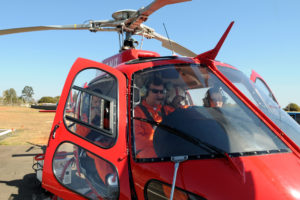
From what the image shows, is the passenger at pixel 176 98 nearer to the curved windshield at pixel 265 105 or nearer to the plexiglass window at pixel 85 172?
the curved windshield at pixel 265 105

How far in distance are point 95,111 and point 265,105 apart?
175 centimetres

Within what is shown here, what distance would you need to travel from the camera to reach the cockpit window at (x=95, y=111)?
2.21m

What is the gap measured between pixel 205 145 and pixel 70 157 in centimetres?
Result: 156

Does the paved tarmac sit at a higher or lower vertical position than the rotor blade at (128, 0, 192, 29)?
lower

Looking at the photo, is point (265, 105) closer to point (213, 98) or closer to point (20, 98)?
point (213, 98)

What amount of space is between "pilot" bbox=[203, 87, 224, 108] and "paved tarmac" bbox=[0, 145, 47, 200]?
3929 mm

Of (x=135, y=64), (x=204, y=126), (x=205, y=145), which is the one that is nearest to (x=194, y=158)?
(x=205, y=145)

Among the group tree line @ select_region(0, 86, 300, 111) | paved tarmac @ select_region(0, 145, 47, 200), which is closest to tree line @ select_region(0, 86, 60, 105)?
tree line @ select_region(0, 86, 300, 111)

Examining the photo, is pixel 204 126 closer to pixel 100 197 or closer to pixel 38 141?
pixel 100 197

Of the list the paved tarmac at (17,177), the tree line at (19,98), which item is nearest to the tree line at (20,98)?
the tree line at (19,98)

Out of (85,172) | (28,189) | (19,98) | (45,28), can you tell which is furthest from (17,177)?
(19,98)

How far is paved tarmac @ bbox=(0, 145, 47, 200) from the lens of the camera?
14.6ft

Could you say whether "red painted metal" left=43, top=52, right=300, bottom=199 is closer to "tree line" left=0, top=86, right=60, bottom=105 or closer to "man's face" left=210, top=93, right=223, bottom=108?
"man's face" left=210, top=93, right=223, bottom=108

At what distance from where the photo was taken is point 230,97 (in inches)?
80.4
